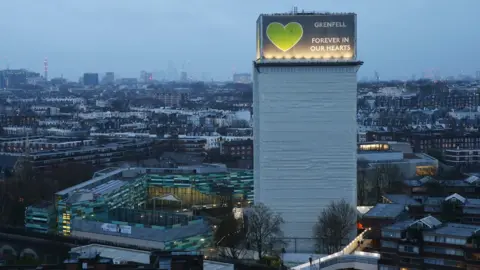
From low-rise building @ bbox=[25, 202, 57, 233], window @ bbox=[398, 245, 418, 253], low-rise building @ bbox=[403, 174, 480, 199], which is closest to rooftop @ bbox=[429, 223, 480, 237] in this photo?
window @ bbox=[398, 245, 418, 253]

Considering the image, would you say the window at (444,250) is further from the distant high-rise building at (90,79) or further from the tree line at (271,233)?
the distant high-rise building at (90,79)

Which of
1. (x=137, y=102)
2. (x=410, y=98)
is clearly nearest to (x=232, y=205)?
(x=410, y=98)

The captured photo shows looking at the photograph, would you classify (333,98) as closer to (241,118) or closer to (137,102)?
(241,118)

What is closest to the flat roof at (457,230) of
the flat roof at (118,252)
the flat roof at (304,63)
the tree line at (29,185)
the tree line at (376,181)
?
the flat roof at (304,63)

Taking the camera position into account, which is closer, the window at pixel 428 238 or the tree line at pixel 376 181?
the window at pixel 428 238

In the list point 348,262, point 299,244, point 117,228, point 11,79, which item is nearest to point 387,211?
point 299,244

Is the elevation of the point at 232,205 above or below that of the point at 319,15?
below

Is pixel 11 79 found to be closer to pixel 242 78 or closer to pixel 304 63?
pixel 242 78
